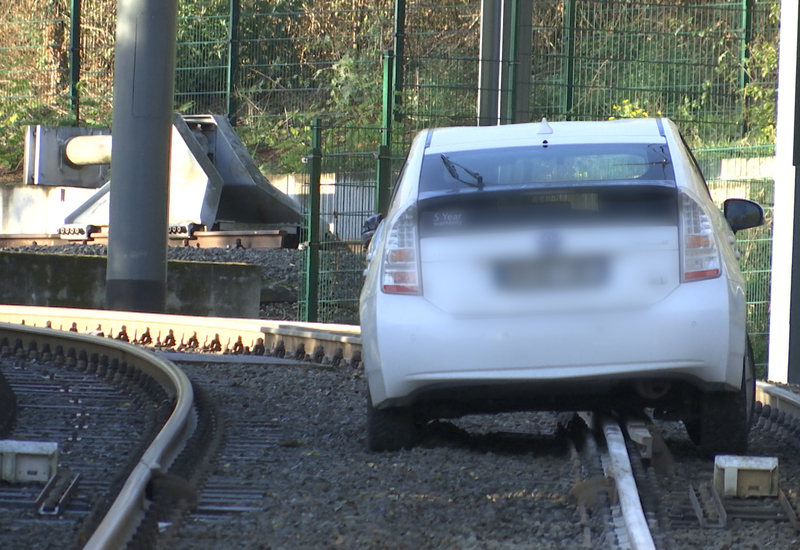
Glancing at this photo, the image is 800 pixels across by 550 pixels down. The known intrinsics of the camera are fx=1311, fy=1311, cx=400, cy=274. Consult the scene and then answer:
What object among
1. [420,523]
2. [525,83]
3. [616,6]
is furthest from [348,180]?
[420,523]

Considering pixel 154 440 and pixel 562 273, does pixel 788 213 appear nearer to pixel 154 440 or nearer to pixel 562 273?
pixel 562 273

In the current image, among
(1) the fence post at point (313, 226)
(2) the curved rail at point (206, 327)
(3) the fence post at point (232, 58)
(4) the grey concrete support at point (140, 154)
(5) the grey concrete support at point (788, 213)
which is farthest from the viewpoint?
(3) the fence post at point (232, 58)

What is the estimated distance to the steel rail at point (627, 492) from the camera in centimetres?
386

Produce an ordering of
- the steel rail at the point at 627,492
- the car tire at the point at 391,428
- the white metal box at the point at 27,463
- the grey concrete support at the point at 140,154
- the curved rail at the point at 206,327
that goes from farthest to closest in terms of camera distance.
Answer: the grey concrete support at the point at 140,154 < the curved rail at the point at 206,327 < the car tire at the point at 391,428 < the white metal box at the point at 27,463 < the steel rail at the point at 627,492

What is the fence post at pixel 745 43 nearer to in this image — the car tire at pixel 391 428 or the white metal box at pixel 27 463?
the car tire at pixel 391 428

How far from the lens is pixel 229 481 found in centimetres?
517

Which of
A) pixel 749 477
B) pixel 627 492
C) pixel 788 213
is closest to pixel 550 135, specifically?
pixel 749 477

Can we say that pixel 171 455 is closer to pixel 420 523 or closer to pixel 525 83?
pixel 420 523

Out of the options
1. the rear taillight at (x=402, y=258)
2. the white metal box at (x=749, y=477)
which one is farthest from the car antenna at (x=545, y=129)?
the white metal box at (x=749, y=477)

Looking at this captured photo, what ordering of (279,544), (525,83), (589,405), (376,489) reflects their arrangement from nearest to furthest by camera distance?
(279,544) < (376,489) < (589,405) < (525,83)

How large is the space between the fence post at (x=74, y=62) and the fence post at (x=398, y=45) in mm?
8372

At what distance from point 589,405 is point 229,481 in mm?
1747

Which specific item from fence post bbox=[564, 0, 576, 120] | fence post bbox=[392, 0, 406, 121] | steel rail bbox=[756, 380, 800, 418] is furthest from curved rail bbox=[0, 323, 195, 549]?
fence post bbox=[564, 0, 576, 120]

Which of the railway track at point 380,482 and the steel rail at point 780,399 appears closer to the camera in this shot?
the railway track at point 380,482
